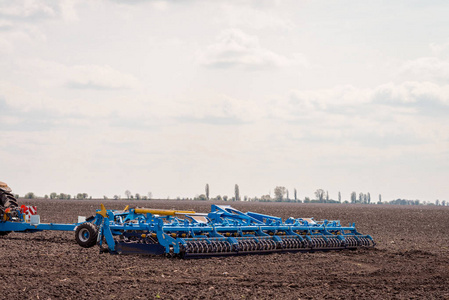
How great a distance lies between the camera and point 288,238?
53.3 ft

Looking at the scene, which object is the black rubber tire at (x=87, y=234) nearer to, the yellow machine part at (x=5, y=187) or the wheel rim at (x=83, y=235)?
the wheel rim at (x=83, y=235)

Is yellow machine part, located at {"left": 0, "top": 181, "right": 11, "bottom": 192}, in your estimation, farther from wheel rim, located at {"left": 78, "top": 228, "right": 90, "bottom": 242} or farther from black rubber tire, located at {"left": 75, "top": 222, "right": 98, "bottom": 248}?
wheel rim, located at {"left": 78, "top": 228, "right": 90, "bottom": 242}

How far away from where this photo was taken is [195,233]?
1523cm

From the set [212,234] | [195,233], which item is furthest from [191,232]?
[212,234]

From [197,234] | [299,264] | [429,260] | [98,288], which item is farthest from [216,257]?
[429,260]

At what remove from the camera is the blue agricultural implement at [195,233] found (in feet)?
46.3

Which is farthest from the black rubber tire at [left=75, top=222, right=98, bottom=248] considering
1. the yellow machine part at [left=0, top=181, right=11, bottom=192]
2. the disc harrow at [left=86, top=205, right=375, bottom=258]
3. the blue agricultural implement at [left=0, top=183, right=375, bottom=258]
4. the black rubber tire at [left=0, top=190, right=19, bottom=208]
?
the yellow machine part at [left=0, top=181, right=11, bottom=192]

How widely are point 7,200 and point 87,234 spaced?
484 cm

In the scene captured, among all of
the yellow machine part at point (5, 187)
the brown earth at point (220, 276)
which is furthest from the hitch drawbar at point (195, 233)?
the yellow machine part at point (5, 187)

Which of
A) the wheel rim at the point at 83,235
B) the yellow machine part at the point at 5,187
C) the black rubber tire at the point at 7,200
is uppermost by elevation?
the yellow machine part at the point at 5,187

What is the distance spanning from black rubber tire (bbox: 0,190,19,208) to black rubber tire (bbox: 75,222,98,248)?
14.5 ft

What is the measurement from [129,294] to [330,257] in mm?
7038

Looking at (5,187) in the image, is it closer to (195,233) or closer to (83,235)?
(83,235)

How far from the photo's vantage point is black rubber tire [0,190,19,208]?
61.4ft
